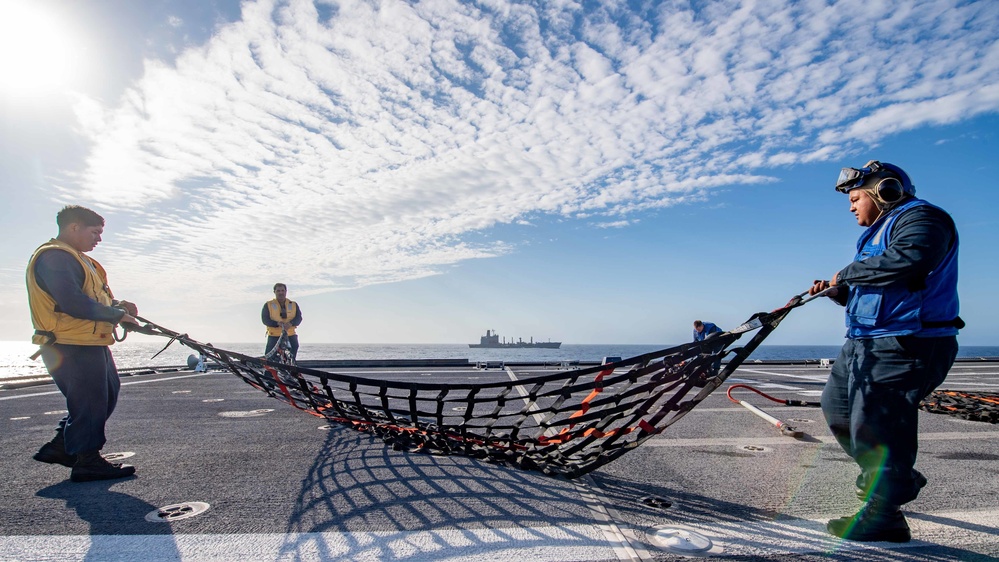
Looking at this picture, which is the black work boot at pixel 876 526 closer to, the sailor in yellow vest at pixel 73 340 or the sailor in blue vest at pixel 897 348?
the sailor in blue vest at pixel 897 348

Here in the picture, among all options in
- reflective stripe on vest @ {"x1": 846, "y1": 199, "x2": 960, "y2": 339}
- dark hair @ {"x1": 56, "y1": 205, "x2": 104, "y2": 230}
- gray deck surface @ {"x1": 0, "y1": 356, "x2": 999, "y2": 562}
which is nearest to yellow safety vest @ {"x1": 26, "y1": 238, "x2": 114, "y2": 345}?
dark hair @ {"x1": 56, "y1": 205, "x2": 104, "y2": 230}

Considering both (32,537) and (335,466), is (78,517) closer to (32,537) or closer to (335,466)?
(32,537)

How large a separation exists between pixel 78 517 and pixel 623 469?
3212 mm

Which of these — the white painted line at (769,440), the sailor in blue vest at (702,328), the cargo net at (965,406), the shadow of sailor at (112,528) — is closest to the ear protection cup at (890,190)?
the white painted line at (769,440)

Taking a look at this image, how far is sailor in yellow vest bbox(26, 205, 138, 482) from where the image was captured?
3.65 metres

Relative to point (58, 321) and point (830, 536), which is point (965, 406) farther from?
point (58, 321)

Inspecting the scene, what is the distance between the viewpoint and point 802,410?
6.81m

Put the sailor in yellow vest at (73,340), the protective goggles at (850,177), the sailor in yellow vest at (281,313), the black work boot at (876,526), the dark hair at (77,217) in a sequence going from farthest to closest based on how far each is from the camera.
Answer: the sailor in yellow vest at (281,313)
the dark hair at (77,217)
the sailor in yellow vest at (73,340)
the protective goggles at (850,177)
the black work boot at (876,526)

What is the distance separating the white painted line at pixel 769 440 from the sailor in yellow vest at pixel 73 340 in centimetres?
420

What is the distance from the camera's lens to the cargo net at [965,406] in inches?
A: 225

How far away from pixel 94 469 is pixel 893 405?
4749 millimetres

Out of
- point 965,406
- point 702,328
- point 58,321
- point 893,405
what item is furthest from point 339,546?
point 702,328

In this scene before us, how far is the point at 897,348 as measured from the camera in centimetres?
249

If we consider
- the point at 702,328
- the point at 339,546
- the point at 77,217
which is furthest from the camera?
the point at 702,328
